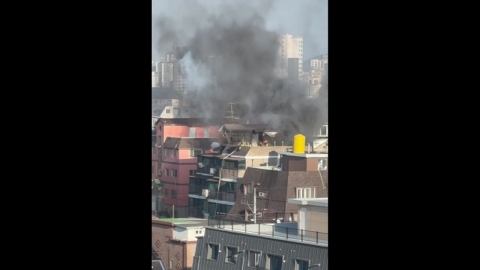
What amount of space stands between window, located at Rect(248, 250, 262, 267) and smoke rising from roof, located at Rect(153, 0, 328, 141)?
1.03m

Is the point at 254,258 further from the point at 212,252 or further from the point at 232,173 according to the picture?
the point at 232,173

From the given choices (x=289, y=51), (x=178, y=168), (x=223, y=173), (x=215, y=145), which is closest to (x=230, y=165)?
(x=223, y=173)

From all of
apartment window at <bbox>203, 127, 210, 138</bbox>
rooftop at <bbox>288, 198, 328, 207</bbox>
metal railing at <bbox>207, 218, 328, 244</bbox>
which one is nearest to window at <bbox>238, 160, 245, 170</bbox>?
apartment window at <bbox>203, 127, 210, 138</bbox>

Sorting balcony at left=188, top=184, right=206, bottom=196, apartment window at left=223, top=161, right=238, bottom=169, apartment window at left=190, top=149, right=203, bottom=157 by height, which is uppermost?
apartment window at left=190, top=149, right=203, bottom=157

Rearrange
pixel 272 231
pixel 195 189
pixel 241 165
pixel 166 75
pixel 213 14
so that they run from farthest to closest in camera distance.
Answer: pixel 213 14 → pixel 272 231 → pixel 241 165 → pixel 195 189 → pixel 166 75

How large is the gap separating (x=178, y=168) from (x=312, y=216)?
1136mm

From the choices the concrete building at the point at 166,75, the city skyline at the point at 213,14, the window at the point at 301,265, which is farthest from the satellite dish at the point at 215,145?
the window at the point at 301,265

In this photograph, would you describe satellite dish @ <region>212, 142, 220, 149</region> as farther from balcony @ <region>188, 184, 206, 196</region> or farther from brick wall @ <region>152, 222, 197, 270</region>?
brick wall @ <region>152, 222, 197, 270</region>

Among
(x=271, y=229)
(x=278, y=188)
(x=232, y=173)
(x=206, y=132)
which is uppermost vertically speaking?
(x=206, y=132)

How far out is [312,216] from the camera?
579 centimetres

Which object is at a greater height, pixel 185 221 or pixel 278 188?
pixel 278 188

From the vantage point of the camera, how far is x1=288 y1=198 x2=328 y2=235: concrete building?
223 inches

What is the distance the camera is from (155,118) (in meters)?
5.63
